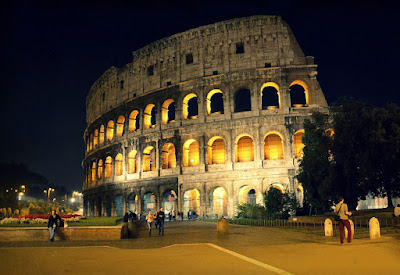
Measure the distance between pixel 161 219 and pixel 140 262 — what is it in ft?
30.0

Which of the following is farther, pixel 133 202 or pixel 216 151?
pixel 133 202

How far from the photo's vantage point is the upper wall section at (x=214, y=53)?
30891mm

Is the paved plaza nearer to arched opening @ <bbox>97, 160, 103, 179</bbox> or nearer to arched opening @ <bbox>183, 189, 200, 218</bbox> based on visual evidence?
arched opening @ <bbox>183, 189, 200, 218</bbox>

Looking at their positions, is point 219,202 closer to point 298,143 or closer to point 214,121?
point 214,121

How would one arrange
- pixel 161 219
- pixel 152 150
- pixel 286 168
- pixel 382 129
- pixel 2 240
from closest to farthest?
1. pixel 2 240
2. pixel 161 219
3. pixel 382 129
4. pixel 286 168
5. pixel 152 150

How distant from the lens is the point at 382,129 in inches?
706

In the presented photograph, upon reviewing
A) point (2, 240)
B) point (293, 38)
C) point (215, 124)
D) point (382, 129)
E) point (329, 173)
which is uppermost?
point (293, 38)

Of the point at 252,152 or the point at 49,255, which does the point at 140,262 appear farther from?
the point at 252,152

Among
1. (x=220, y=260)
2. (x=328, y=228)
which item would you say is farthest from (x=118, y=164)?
(x=220, y=260)

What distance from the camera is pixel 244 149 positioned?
1217 inches

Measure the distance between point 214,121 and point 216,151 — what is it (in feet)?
9.34

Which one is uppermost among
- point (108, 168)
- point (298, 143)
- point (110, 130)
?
point (110, 130)

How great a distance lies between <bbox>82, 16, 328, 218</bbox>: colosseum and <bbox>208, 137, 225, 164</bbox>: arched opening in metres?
0.09

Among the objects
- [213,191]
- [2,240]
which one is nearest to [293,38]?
[213,191]
